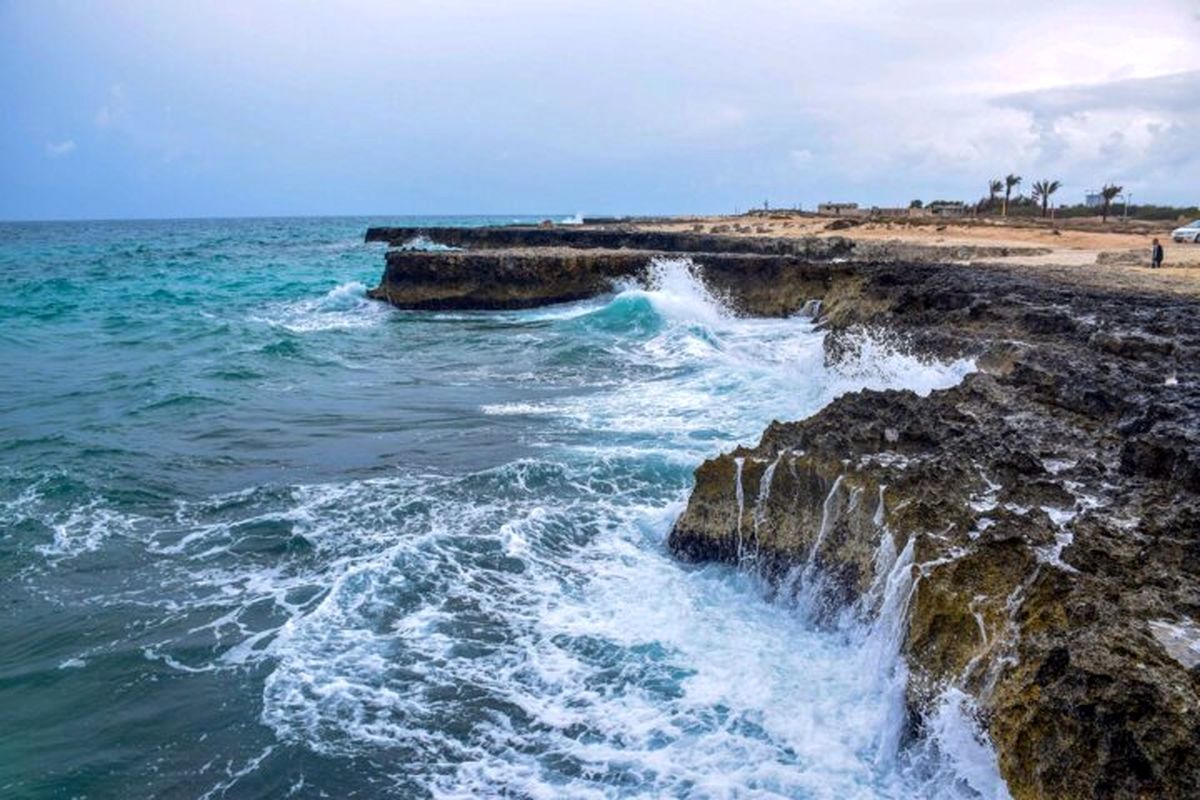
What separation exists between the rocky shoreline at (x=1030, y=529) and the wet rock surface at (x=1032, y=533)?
0.04 feet

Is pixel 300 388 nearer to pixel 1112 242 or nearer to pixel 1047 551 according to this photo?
pixel 1047 551

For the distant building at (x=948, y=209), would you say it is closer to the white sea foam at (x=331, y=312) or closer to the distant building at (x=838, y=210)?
the distant building at (x=838, y=210)

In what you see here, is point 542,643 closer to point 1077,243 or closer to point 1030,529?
point 1030,529

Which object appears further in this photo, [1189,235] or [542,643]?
[1189,235]

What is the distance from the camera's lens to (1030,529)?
5090mm

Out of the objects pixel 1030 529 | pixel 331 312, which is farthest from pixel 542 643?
pixel 331 312

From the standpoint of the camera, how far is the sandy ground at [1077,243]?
52.9ft

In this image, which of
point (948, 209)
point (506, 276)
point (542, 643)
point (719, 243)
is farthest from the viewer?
point (948, 209)

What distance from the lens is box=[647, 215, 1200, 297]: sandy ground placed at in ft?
52.9

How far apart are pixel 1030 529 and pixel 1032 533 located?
51mm

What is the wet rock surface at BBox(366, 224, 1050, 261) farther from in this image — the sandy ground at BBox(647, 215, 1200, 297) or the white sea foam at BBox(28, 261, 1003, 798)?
the white sea foam at BBox(28, 261, 1003, 798)

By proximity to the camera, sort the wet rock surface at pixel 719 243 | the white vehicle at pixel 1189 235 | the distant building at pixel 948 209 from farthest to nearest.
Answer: the distant building at pixel 948 209
the white vehicle at pixel 1189 235
the wet rock surface at pixel 719 243

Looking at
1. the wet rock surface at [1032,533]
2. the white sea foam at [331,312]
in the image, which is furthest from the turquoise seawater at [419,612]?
the white sea foam at [331,312]

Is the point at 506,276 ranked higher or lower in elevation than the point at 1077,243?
lower
